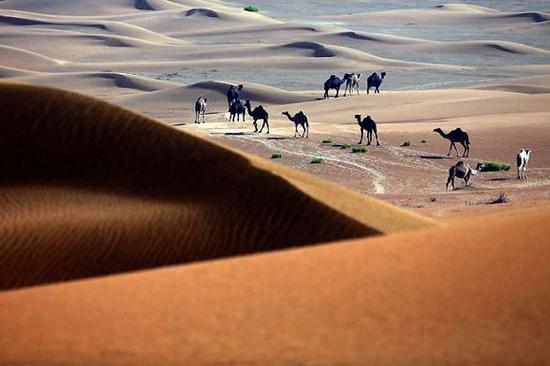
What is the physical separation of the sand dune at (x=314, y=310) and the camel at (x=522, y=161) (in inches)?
719

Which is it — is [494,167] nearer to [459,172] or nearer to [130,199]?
[459,172]

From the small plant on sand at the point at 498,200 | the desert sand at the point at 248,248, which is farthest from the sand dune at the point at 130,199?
the small plant on sand at the point at 498,200

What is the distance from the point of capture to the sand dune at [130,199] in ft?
43.0

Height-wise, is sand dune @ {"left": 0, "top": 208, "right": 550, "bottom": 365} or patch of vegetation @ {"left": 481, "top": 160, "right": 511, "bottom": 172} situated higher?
sand dune @ {"left": 0, "top": 208, "right": 550, "bottom": 365}

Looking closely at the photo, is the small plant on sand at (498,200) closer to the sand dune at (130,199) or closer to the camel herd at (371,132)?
the camel herd at (371,132)

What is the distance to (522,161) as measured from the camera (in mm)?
29156

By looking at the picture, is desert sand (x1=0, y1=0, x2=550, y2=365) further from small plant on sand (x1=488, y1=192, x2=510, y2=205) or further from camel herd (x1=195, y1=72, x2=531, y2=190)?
camel herd (x1=195, y1=72, x2=531, y2=190)

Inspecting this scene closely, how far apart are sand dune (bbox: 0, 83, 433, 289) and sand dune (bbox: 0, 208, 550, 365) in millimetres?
2392

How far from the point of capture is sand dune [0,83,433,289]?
1311 cm

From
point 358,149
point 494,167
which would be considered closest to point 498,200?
point 494,167

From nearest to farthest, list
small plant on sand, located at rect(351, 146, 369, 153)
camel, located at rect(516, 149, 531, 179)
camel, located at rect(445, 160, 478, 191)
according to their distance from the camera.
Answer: camel, located at rect(445, 160, 478, 191), camel, located at rect(516, 149, 531, 179), small plant on sand, located at rect(351, 146, 369, 153)

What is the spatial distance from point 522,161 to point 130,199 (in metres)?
16.1

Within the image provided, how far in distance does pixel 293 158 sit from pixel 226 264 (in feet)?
73.1

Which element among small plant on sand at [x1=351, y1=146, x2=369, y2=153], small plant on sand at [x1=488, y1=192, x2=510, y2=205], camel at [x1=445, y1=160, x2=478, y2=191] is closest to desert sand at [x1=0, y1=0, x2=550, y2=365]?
small plant on sand at [x1=488, y1=192, x2=510, y2=205]
